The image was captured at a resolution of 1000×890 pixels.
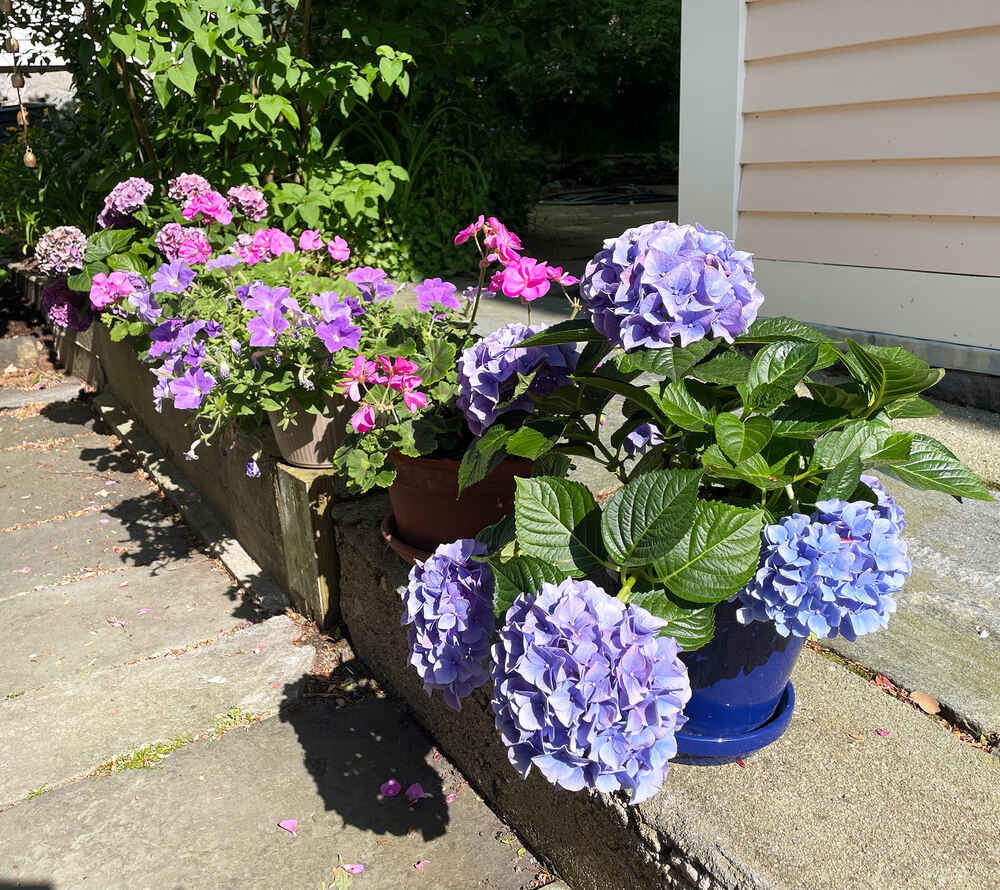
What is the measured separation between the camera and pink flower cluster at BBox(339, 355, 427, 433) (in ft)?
5.83

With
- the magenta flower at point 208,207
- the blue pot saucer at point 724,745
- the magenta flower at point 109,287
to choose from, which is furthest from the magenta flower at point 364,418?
the magenta flower at point 208,207

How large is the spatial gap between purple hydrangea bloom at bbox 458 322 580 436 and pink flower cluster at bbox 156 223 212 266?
1.63 m

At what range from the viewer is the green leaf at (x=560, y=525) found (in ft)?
3.93

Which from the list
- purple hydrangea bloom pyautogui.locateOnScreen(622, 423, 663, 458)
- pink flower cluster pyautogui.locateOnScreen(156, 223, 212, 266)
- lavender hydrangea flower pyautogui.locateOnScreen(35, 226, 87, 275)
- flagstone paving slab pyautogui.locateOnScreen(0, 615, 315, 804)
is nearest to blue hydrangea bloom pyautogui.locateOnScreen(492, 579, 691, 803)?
purple hydrangea bloom pyautogui.locateOnScreen(622, 423, 663, 458)

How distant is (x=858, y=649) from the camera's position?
1.71 meters

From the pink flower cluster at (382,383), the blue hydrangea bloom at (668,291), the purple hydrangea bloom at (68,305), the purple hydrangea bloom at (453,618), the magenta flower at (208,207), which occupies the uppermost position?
the blue hydrangea bloom at (668,291)

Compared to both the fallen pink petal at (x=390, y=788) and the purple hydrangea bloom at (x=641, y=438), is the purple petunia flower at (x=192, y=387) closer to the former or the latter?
the fallen pink petal at (x=390, y=788)

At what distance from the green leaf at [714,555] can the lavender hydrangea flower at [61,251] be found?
3.33m

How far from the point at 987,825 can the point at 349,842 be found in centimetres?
109

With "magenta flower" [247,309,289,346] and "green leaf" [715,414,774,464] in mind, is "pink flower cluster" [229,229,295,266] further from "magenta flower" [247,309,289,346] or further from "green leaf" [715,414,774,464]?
"green leaf" [715,414,774,464]

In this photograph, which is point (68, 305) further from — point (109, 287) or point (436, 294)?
point (436, 294)

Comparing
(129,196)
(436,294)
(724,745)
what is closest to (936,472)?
(724,745)

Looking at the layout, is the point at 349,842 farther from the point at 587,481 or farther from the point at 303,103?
the point at 303,103

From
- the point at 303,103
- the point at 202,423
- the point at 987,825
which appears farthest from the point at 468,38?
the point at 987,825
